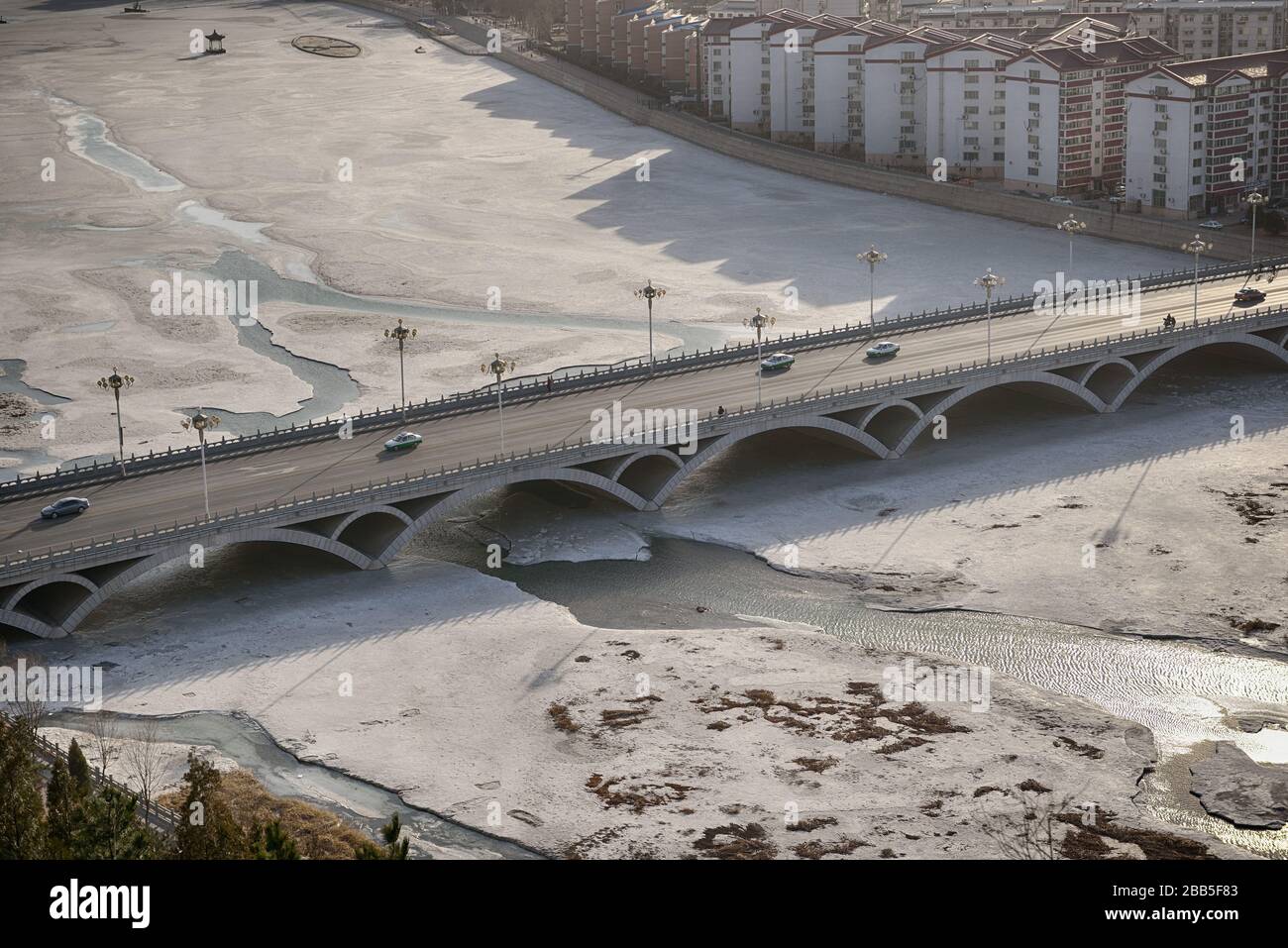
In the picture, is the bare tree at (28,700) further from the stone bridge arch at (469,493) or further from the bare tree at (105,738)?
the stone bridge arch at (469,493)

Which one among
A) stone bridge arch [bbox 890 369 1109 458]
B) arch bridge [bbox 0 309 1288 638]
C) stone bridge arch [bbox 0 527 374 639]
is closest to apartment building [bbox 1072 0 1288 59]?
arch bridge [bbox 0 309 1288 638]

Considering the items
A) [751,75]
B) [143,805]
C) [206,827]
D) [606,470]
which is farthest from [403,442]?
[751,75]

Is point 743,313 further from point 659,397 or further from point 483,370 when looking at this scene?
point 659,397

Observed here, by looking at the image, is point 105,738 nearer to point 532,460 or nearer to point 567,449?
point 532,460

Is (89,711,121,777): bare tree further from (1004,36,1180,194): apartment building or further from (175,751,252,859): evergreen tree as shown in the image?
(1004,36,1180,194): apartment building

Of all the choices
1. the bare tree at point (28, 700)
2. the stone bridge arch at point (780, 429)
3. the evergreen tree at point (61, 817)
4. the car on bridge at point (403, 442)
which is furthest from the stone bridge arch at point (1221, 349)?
the evergreen tree at point (61, 817)
